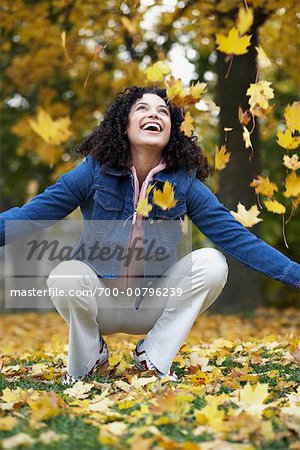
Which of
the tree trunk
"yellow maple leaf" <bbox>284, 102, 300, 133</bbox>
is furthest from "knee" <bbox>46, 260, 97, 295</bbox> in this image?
the tree trunk

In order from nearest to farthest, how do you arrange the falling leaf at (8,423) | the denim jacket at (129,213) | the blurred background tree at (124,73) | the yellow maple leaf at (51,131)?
the falling leaf at (8,423) < the denim jacket at (129,213) < the yellow maple leaf at (51,131) < the blurred background tree at (124,73)

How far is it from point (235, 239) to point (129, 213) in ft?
1.74

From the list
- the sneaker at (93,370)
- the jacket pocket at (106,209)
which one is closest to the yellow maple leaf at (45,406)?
the sneaker at (93,370)

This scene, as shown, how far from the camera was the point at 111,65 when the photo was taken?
10000 mm

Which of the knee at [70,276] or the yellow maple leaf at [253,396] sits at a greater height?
the knee at [70,276]

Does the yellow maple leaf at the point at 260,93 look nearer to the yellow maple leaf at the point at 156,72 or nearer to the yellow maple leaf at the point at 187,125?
the yellow maple leaf at the point at 187,125

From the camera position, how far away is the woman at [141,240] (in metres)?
3.15

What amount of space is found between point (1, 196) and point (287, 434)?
11.4 metres

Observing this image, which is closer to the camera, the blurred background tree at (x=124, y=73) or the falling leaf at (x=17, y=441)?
the falling leaf at (x=17, y=441)

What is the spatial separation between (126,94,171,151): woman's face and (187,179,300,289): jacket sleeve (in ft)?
0.96

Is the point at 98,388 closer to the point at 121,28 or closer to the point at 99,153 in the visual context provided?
the point at 99,153

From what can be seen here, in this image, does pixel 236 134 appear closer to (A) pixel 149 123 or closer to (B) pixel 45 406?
(A) pixel 149 123

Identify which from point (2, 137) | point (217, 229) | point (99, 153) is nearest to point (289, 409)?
point (217, 229)

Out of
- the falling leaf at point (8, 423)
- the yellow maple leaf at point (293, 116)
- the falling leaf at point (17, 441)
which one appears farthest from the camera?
the yellow maple leaf at point (293, 116)
